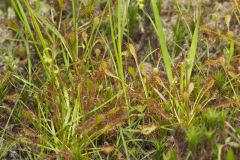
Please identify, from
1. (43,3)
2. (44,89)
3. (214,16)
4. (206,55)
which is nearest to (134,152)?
(44,89)

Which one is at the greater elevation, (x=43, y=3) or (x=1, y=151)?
(x=43, y=3)

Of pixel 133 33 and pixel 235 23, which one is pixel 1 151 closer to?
pixel 133 33

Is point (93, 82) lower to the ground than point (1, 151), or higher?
higher

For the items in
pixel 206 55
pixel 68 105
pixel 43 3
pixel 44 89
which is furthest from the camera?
pixel 43 3

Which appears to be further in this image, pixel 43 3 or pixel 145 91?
pixel 43 3

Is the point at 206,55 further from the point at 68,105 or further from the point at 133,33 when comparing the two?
the point at 68,105

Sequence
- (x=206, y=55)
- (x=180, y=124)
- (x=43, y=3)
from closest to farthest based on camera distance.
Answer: (x=180, y=124)
(x=206, y=55)
(x=43, y=3)

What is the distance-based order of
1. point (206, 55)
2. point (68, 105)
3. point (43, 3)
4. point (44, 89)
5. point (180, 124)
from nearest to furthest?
point (180, 124)
point (68, 105)
point (44, 89)
point (206, 55)
point (43, 3)

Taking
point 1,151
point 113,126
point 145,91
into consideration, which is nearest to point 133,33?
point 145,91

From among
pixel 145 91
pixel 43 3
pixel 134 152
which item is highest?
pixel 43 3
